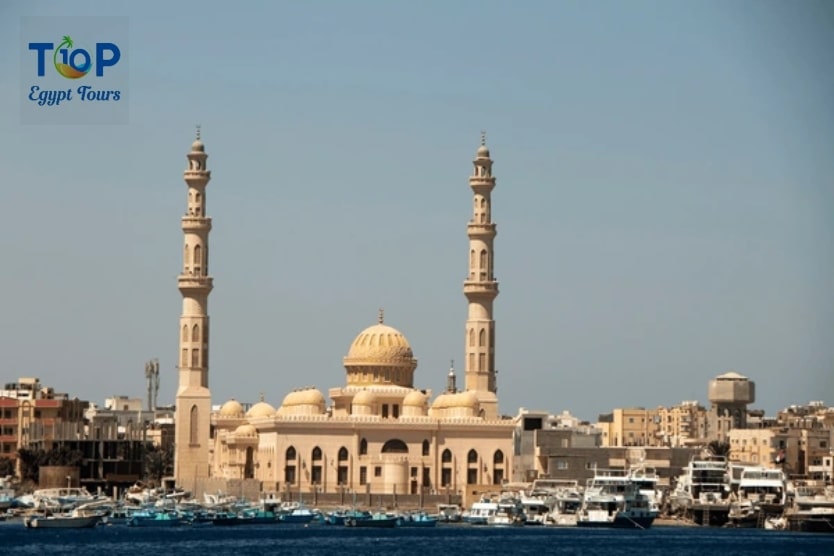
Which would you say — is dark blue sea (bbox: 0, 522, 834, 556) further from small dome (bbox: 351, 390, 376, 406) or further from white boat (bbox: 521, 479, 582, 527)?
small dome (bbox: 351, 390, 376, 406)

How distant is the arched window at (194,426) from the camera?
131000mm

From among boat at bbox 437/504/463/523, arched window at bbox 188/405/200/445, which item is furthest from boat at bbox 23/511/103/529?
boat at bbox 437/504/463/523

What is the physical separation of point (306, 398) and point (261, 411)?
7.27 meters

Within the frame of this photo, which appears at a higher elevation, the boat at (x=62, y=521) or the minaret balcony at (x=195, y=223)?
the minaret balcony at (x=195, y=223)

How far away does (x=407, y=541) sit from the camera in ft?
340

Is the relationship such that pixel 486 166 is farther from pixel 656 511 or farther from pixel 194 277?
pixel 656 511

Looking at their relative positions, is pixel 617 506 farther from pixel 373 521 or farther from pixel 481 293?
pixel 481 293

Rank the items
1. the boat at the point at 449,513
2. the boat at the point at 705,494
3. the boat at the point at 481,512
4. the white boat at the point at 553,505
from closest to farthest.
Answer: the white boat at the point at 553,505 → the boat at the point at 481,512 → the boat at the point at 705,494 → the boat at the point at 449,513

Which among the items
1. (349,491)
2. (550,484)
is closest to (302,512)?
(349,491)

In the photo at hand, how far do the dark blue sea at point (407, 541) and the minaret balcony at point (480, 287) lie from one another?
16.6m

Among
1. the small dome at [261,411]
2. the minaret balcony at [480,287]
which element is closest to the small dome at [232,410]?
the small dome at [261,411]

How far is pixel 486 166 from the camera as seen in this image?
134 m

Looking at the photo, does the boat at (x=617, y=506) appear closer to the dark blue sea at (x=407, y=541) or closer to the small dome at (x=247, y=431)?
the dark blue sea at (x=407, y=541)

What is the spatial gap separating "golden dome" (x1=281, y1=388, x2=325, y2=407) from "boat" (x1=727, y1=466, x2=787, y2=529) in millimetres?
23252
